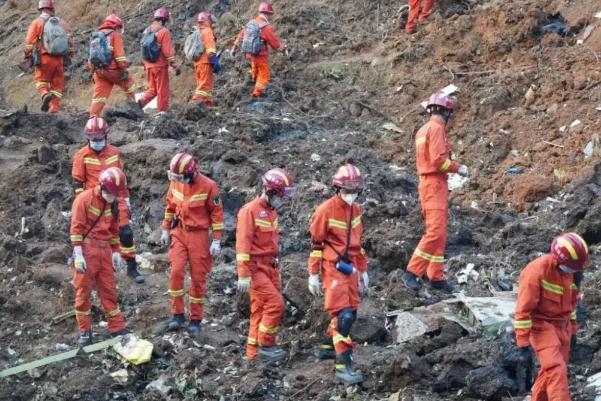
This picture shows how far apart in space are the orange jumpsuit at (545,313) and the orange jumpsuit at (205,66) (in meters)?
10.1

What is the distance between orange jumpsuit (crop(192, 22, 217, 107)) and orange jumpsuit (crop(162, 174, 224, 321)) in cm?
721

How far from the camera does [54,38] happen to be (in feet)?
54.1

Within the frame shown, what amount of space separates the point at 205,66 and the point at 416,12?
4.57 metres

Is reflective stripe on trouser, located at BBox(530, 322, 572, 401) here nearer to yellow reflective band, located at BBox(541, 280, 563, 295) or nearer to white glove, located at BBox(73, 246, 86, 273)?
yellow reflective band, located at BBox(541, 280, 563, 295)

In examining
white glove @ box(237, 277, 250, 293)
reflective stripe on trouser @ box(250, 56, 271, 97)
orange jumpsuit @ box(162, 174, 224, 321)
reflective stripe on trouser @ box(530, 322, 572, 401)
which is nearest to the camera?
reflective stripe on trouser @ box(530, 322, 572, 401)

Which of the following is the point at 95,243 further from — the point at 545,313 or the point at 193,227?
the point at 545,313

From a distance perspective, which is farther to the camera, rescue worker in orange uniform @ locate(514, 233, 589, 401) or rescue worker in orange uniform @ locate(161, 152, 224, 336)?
rescue worker in orange uniform @ locate(161, 152, 224, 336)

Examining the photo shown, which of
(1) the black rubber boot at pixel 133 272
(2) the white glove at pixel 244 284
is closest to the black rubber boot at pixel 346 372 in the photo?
(2) the white glove at pixel 244 284

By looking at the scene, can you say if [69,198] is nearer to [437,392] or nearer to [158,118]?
[158,118]

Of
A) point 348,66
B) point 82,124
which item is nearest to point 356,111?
point 348,66

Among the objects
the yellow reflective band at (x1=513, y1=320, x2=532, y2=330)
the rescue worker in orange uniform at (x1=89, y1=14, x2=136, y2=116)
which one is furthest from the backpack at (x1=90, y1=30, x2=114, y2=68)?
the yellow reflective band at (x1=513, y1=320, x2=532, y2=330)

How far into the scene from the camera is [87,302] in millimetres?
10195

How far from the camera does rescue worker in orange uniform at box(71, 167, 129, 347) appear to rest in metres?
9.88

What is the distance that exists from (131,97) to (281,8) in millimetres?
5228
